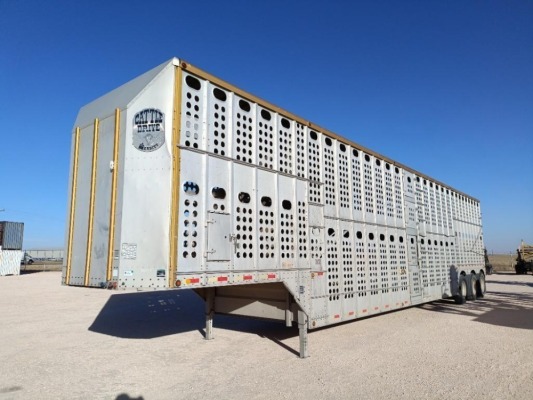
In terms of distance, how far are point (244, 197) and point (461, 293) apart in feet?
37.7

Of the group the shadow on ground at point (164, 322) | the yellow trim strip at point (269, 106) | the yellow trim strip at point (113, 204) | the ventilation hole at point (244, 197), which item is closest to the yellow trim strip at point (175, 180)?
the yellow trim strip at point (269, 106)

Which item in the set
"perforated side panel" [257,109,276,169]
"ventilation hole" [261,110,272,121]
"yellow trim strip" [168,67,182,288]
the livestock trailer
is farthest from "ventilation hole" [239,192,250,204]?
"ventilation hole" [261,110,272,121]

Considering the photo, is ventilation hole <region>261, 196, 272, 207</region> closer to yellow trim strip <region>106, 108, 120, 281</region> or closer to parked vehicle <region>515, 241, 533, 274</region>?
yellow trim strip <region>106, 108, 120, 281</region>

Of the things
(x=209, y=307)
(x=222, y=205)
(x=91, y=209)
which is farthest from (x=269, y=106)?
(x=209, y=307)

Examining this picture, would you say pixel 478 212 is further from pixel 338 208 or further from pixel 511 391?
pixel 511 391

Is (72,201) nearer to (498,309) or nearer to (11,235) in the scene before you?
(498,309)

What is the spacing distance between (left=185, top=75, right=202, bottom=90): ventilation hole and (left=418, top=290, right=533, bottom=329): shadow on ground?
986 cm

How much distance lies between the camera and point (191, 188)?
536 centimetres

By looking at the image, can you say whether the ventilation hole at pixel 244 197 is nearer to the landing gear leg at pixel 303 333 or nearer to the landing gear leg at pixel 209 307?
the landing gear leg at pixel 303 333

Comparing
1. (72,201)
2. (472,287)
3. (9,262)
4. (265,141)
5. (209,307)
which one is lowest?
(472,287)

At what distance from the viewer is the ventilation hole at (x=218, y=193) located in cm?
566

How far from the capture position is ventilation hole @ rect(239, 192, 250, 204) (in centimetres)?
608

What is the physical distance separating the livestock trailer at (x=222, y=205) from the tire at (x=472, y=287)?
674 centimetres

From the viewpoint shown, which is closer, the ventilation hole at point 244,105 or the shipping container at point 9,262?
the ventilation hole at point 244,105
